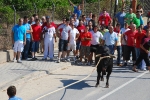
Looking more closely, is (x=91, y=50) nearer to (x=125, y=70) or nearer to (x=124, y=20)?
(x=125, y=70)

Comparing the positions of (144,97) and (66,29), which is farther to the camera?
Answer: (66,29)

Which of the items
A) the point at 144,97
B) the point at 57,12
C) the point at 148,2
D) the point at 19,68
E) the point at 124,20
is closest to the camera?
the point at 144,97

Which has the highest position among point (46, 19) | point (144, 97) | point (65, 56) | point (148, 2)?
point (148, 2)

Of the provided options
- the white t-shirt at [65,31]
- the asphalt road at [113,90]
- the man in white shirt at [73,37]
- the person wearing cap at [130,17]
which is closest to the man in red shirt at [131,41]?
the asphalt road at [113,90]

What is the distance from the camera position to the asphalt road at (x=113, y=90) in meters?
13.1

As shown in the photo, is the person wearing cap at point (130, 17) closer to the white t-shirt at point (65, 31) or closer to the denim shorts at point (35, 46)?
the white t-shirt at point (65, 31)

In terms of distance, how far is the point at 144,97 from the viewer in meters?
13.2

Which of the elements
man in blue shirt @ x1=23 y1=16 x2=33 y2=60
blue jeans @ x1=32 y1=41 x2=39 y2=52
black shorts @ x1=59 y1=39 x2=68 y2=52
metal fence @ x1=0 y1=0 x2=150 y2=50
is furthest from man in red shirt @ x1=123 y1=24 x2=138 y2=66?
metal fence @ x1=0 y1=0 x2=150 y2=50

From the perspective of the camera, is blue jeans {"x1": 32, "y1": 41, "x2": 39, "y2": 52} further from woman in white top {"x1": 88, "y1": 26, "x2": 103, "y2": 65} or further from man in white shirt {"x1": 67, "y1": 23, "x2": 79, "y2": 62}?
woman in white top {"x1": 88, "y1": 26, "x2": 103, "y2": 65}

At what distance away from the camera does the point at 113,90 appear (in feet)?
46.0

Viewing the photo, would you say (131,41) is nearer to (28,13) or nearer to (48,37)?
(48,37)

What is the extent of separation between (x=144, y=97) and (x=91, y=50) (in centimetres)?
531

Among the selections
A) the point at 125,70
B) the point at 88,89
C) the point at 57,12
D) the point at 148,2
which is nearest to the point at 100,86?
the point at 88,89

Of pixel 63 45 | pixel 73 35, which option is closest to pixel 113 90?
pixel 73 35
